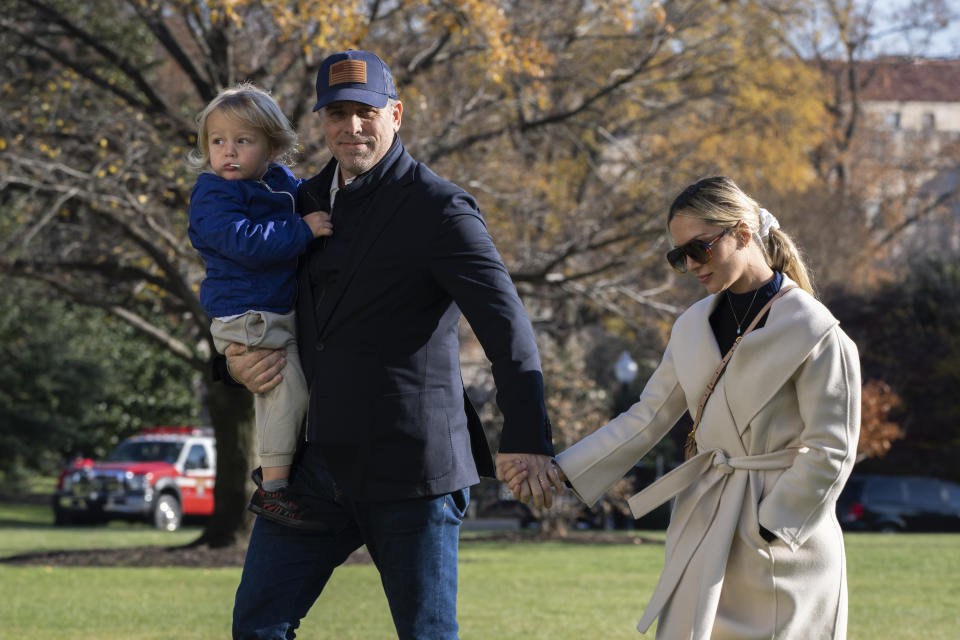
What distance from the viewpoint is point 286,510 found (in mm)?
4055

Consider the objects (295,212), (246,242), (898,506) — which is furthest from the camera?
(898,506)

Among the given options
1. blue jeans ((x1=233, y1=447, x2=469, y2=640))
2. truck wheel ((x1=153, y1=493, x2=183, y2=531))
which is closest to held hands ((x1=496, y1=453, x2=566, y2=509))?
blue jeans ((x1=233, y1=447, x2=469, y2=640))

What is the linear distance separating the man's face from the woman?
947mm

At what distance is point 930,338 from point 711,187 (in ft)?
86.9

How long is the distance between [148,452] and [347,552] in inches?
909

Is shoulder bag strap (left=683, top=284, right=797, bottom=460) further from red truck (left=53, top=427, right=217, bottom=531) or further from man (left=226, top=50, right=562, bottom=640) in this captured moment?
red truck (left=53, top=427, right=217, bottom=531)

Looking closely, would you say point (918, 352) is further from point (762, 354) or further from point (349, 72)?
point (349, 72)

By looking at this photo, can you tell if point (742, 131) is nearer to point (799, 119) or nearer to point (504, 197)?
point (799, 119)

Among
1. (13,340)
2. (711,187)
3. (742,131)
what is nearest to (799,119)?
(742,131)

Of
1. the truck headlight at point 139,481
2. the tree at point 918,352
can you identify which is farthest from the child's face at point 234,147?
the tree at point 918,352

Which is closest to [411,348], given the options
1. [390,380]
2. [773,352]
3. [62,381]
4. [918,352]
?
[390,380]

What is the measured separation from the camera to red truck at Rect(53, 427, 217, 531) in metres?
25.1

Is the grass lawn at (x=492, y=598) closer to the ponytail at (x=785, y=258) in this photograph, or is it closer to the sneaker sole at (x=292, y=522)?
the sneaker sole at (x=292, y=522)

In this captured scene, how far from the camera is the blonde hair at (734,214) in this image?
159 inches
